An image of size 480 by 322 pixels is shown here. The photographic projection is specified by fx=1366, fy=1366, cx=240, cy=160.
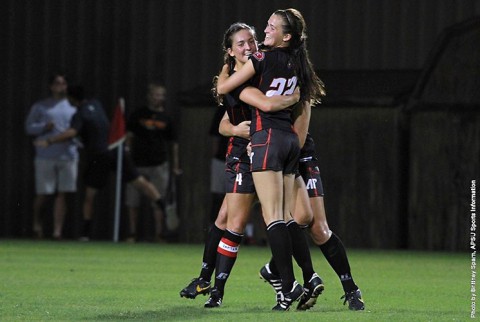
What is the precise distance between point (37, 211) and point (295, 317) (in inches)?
465

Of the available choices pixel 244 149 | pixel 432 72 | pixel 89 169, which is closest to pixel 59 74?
pixel 89 169

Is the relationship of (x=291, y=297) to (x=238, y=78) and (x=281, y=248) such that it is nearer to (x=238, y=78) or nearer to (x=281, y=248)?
(x=281, y=248)

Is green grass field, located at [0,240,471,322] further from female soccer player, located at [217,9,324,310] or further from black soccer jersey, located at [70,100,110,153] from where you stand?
black soccer jersey, located at [70,100,110,153]

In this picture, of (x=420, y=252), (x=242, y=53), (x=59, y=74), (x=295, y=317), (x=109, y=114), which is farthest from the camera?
(x=109, y=114)

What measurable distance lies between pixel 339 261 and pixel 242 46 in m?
1.61

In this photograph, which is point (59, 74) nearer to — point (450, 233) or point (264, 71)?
point (450, 233)

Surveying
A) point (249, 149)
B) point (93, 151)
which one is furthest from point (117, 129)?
point (249, 149)

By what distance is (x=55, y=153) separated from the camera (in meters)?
19.7

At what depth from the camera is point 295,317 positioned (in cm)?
853

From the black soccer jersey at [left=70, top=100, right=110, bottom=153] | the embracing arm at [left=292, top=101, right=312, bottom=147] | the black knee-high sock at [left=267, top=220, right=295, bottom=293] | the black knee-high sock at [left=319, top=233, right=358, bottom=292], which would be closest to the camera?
the black knee-high sock at [left=267, top=220, right=295, bottom=293]

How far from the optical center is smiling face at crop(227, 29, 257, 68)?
927cm

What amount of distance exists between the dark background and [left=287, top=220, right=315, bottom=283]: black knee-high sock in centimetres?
907

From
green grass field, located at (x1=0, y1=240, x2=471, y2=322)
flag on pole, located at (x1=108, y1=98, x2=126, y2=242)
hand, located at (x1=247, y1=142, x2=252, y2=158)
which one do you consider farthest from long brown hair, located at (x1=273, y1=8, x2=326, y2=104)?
flag on pole, located at (x1=108, y1=98, x2=126, y2=242)

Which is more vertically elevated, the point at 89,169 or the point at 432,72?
the point at 432,72
